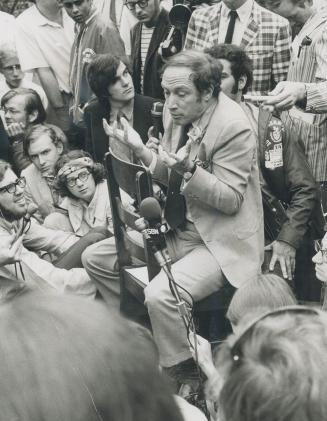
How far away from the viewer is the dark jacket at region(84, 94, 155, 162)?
16.6 feet

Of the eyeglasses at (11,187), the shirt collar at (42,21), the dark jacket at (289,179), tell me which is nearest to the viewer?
the dark jacket at (289,179)

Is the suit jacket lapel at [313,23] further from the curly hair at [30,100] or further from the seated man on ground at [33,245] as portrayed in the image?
the curly hair at [30,100]

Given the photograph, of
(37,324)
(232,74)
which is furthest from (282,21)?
(37,324)

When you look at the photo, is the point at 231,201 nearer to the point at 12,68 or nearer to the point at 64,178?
the point at 64,178

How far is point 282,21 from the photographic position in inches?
197

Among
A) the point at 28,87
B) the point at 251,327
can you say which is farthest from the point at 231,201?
the point at 28,87

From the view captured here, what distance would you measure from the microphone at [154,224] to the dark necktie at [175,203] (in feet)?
2.74

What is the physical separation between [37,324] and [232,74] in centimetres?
351

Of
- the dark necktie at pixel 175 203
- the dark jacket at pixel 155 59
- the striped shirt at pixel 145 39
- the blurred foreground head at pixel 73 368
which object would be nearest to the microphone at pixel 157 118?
the dark necktie at pixel 175 203

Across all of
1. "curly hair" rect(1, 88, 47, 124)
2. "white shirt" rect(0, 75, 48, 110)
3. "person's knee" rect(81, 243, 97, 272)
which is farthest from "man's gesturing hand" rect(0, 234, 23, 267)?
"white shirt" rect(0, 75, 48, 110)

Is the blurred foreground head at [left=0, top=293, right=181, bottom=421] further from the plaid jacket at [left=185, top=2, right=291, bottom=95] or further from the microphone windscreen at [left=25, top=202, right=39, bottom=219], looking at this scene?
the plaid jacket at [left=185, top=2, right=291, bottom=95]

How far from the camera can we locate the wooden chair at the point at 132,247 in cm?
354

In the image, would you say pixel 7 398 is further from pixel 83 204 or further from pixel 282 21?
pixel 282 21

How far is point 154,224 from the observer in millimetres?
2859
